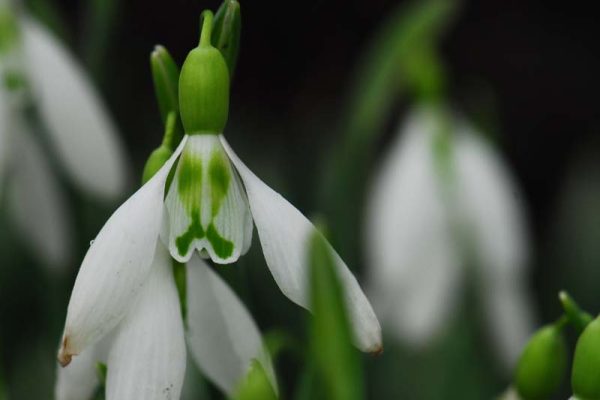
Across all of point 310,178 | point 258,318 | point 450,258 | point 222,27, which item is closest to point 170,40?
point 310,178

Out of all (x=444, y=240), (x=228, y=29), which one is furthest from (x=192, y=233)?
(x=444, y=240)

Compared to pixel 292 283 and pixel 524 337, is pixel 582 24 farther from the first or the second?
pixel 292 283

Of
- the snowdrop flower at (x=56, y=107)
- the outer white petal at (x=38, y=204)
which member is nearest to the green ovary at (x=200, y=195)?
the snowdrop flower at (x=56, y=107)

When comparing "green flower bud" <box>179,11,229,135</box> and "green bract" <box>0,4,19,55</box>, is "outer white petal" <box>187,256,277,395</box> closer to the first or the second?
"green flower bud" <box>179,11,229,135</box>

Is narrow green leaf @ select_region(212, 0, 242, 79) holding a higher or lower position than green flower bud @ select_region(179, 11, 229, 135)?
higher

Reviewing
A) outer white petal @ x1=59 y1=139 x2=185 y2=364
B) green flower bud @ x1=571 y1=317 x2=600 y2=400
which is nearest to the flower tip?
outer white petal @ x1=59 y1=139 x2=185 y2=364

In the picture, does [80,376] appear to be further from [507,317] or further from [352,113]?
[352,113]

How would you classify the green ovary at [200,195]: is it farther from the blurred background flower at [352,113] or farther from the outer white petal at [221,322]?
the blurred background flower at [352,113]
